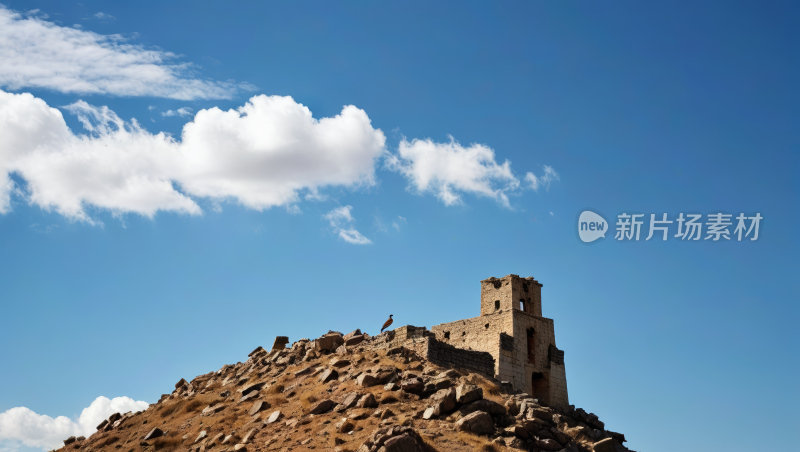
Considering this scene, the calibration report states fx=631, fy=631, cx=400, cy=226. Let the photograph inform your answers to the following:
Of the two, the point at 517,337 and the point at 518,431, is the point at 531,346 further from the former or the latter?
the point at 518,431

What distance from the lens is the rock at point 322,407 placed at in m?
22.4

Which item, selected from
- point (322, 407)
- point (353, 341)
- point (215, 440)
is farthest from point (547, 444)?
point (353, 341)

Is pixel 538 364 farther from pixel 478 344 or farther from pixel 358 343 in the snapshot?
pixel 358 343

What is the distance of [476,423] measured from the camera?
19734 millimetres

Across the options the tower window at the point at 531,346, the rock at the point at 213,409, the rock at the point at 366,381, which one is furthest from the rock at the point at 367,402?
the tower window at the point at 531,346

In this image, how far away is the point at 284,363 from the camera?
1196 inches

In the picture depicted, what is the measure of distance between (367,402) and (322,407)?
71.6 inches

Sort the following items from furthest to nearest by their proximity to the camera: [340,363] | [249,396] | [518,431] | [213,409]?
[340,363] → [249,396] → [213,409] → [518,431]

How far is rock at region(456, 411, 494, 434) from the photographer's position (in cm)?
1961

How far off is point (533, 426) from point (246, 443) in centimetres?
→ 968

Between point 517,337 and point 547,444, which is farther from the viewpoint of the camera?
point 517,337

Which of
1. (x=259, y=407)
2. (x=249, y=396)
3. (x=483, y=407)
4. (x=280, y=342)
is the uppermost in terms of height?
(x=280, y=342)


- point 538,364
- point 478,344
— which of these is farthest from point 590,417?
point 478,344

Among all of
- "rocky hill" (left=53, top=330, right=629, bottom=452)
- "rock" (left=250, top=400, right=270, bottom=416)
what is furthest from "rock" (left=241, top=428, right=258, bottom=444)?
"rock" (left=250, top=400, right=270, bottom=416)
